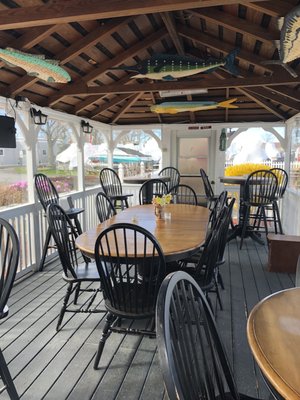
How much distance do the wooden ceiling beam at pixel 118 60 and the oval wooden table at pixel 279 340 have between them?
3.68 meters

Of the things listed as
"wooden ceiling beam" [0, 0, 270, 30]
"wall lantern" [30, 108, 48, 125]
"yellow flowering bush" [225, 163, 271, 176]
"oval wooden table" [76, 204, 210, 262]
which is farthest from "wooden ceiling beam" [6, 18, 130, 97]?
"yellow flowering bush" [225, 163, 271, 176]

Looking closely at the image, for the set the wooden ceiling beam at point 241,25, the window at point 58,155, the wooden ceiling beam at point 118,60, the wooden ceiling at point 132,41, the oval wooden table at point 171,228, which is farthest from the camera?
the window at point 58,155

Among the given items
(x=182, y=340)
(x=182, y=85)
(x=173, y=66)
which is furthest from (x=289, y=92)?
(x=182, y=340)

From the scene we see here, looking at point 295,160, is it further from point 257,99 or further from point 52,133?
point 52,133

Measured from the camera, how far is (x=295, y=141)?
5.50m

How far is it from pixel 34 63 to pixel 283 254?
356 cm

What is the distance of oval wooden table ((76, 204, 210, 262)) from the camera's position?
7.25 ft

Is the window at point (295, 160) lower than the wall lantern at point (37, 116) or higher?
lower

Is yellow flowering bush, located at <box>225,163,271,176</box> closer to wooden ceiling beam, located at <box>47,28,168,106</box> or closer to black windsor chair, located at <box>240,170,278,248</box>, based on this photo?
black windsor chair, located at <box>240,170,278,248</box>

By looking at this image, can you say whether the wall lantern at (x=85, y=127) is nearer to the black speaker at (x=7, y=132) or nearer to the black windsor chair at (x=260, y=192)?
the black speaker at (x=7, y=132)

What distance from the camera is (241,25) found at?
3018mm

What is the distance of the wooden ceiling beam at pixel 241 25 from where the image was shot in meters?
2.99

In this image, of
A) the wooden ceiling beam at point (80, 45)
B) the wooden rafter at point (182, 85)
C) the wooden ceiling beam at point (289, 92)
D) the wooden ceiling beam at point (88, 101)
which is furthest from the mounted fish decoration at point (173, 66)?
the wooden ceiling beam at point (88, 101)

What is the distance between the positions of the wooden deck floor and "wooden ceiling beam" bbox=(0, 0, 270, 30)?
2397 mm
